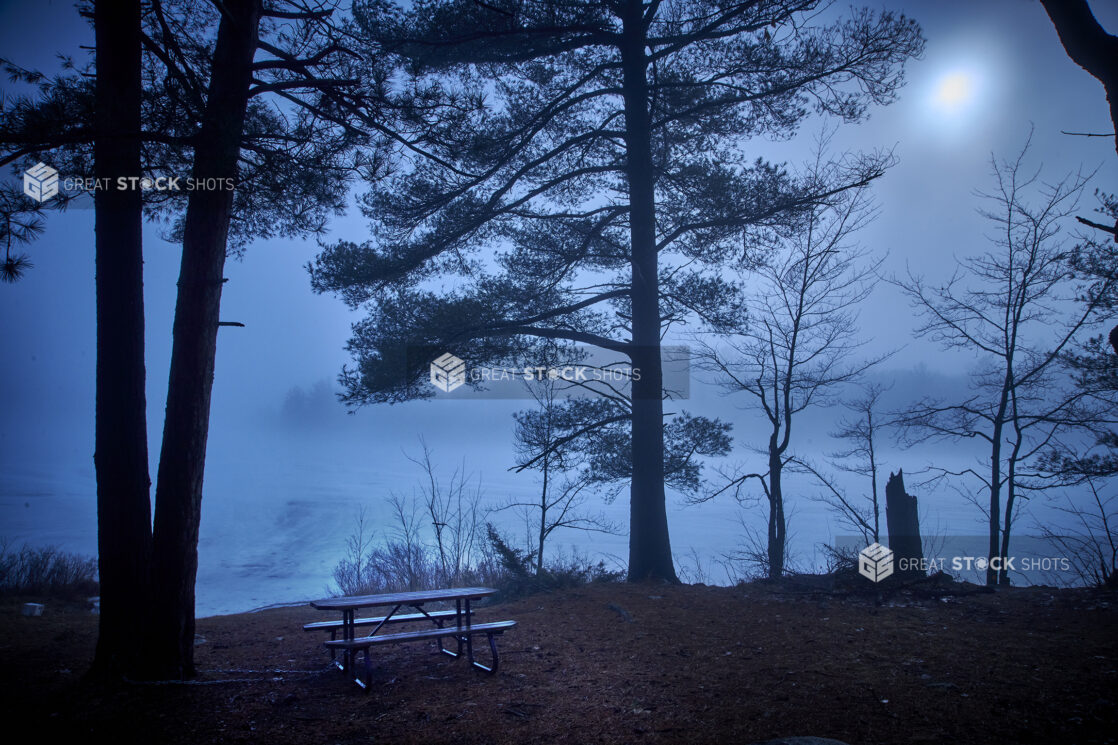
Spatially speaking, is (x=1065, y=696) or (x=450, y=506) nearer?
(x=1065, y=696)

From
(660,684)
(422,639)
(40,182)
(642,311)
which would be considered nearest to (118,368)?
(40,182)

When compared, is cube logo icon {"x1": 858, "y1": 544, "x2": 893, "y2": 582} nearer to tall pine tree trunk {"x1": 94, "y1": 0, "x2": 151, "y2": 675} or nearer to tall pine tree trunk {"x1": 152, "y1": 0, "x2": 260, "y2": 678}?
tall pine tree trunk {"x1": 152, "y1": 0, "x2": 260, "y2": 678}

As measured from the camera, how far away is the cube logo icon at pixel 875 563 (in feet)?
20.9

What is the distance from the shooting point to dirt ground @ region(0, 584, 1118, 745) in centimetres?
306

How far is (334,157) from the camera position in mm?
5480

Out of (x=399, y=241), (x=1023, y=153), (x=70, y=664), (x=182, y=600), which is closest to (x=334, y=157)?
(x=399, y=241)

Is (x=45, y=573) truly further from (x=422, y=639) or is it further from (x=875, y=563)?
(x=875, y=563)

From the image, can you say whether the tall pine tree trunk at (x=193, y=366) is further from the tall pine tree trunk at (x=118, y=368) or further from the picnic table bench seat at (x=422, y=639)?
the picnic table bench seat at (x=422, y=639)

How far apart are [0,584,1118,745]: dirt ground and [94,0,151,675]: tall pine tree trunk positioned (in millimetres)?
535

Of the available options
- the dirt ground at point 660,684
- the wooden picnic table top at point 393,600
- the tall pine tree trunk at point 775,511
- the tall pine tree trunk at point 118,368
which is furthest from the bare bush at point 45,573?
the tall pine tree trunk at point 775,511

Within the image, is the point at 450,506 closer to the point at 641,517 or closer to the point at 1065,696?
the point at 641,517

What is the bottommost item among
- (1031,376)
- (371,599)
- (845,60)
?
(371,599)

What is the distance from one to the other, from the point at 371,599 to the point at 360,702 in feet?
2.65

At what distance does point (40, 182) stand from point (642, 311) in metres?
6.08
